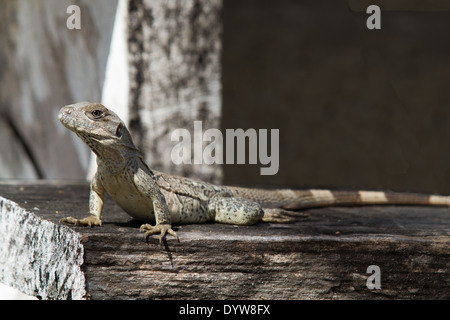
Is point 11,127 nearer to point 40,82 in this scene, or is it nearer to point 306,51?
point 40,82

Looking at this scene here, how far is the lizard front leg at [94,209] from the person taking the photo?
3.51m

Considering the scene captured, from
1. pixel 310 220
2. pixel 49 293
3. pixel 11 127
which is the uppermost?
pixel 11 127

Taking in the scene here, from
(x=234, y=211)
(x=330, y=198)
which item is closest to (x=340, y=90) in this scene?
(x=330, y=198)

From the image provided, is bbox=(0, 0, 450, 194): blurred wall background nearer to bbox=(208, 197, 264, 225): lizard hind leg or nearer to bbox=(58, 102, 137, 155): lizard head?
bbox=(208, 197, 264, 225): lizard hind leg

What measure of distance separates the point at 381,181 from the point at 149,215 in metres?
6.50

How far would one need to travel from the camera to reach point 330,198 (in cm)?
507

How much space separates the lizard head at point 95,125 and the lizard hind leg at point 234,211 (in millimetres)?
759

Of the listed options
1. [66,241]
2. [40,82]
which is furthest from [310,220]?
[40,82]

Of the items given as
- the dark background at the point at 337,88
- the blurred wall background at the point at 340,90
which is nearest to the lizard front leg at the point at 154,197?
the blurred wall background at the point at 340,90

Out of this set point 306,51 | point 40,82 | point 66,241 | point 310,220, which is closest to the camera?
point 66,241

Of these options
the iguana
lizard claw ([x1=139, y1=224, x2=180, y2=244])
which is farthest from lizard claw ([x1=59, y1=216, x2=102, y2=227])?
lizard claw ([x1=139, y1=224, x2=180, y2=244])

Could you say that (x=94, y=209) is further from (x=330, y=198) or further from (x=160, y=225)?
(x=330, y=198)

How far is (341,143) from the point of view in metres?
9.56

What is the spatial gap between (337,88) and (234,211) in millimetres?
5779
